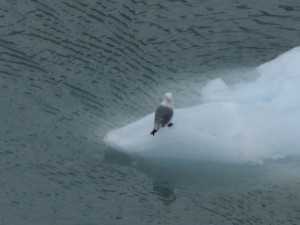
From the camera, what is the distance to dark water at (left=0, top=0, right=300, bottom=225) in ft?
41.0

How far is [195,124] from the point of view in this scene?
13086 millimetres

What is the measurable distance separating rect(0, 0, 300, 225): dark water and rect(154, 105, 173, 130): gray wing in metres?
0.62

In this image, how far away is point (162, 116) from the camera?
12.7 metres

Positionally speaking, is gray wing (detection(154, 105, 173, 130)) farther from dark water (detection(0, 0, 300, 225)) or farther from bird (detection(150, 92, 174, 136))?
dark water (detection(0, 0, 300, 225))

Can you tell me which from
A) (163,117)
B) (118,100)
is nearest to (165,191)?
(163,117)

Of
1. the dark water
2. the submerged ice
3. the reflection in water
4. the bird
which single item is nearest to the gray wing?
the bird

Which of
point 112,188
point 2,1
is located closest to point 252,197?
point 112,188

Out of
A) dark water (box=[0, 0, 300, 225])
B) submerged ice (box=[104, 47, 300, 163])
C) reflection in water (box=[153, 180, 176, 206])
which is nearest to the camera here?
dark water (box=[0, 0, 300, 225])

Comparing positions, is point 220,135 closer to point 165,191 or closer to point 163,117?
point 163,117

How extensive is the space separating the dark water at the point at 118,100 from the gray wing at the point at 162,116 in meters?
0.62

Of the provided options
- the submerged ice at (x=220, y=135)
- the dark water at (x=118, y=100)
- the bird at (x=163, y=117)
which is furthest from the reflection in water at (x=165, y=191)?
the bird at (x=163, y=117)

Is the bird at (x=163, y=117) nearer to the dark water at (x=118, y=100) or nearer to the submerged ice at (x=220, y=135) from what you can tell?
the submerged ice at (x=220, y=135)

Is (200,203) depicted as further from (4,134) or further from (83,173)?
(4,134)

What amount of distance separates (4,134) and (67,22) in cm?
321
